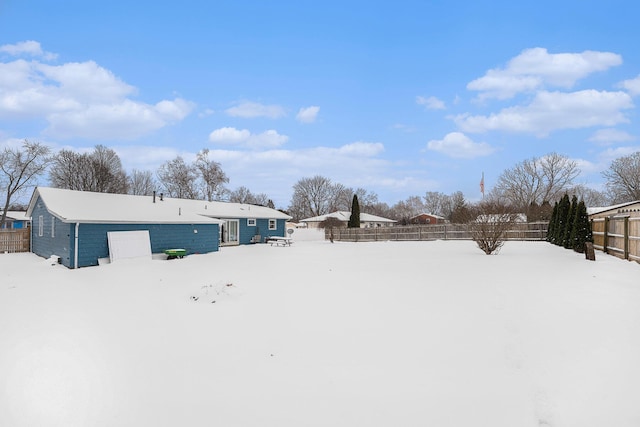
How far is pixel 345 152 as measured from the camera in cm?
3353

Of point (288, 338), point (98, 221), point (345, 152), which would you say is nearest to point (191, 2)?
point (98, 221)

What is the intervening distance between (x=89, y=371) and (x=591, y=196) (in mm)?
62358

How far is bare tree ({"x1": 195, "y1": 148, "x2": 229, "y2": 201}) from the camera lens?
44.6 meters

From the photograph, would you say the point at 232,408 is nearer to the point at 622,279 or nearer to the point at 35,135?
the point at 622,279

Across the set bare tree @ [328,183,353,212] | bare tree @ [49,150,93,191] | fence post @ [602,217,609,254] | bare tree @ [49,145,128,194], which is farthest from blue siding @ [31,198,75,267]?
bare tree @ [328,183,353,212]

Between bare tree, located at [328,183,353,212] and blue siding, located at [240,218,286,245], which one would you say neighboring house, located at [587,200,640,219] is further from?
bare tree, located at [328,183,353,212]

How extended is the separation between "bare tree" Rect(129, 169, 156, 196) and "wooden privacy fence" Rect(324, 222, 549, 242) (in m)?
28.8

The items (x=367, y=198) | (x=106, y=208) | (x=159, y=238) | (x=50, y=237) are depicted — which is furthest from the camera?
(x=367, y=198)

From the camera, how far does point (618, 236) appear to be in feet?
42.2

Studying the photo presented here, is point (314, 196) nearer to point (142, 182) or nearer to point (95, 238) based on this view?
point (142, 182)

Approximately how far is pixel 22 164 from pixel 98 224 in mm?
29639

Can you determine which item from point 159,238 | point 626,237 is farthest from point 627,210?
point 159,238

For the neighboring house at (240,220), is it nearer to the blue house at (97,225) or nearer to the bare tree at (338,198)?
the blue house at (97,225)

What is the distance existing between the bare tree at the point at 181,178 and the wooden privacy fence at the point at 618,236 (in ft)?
135
